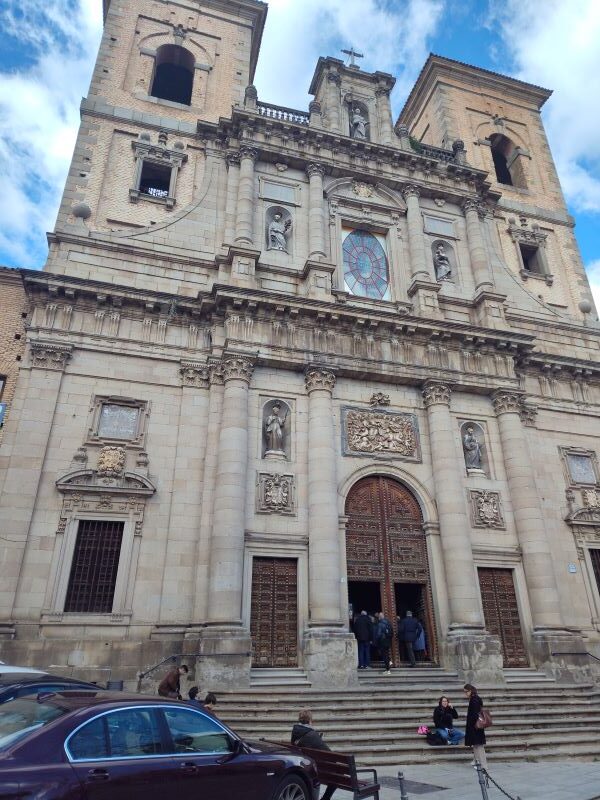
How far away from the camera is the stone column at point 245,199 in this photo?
21.0 metres

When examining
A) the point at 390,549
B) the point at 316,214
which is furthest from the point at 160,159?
the point at 390,549

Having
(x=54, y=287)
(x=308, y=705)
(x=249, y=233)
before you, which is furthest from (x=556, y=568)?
(x=54, y=287)

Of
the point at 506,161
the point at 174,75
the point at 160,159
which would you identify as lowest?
the point at 160,159

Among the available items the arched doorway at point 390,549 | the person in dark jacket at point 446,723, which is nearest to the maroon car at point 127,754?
the person in dark jacket at point 446,723

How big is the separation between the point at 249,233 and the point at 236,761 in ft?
59.8

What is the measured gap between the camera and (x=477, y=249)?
79.8ft

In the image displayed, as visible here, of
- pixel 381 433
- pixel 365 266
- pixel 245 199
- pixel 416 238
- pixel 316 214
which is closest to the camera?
pixel 381 433

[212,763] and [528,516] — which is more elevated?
[528,516]

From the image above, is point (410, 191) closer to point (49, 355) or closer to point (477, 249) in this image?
point (477, 249)

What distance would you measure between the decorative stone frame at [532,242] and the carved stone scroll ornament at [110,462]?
758 inches

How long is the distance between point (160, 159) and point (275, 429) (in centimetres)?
1219

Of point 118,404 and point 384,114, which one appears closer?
point 118,404

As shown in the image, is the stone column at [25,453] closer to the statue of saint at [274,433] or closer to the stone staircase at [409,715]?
the stone staircase at [409,715]

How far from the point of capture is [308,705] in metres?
13.1
